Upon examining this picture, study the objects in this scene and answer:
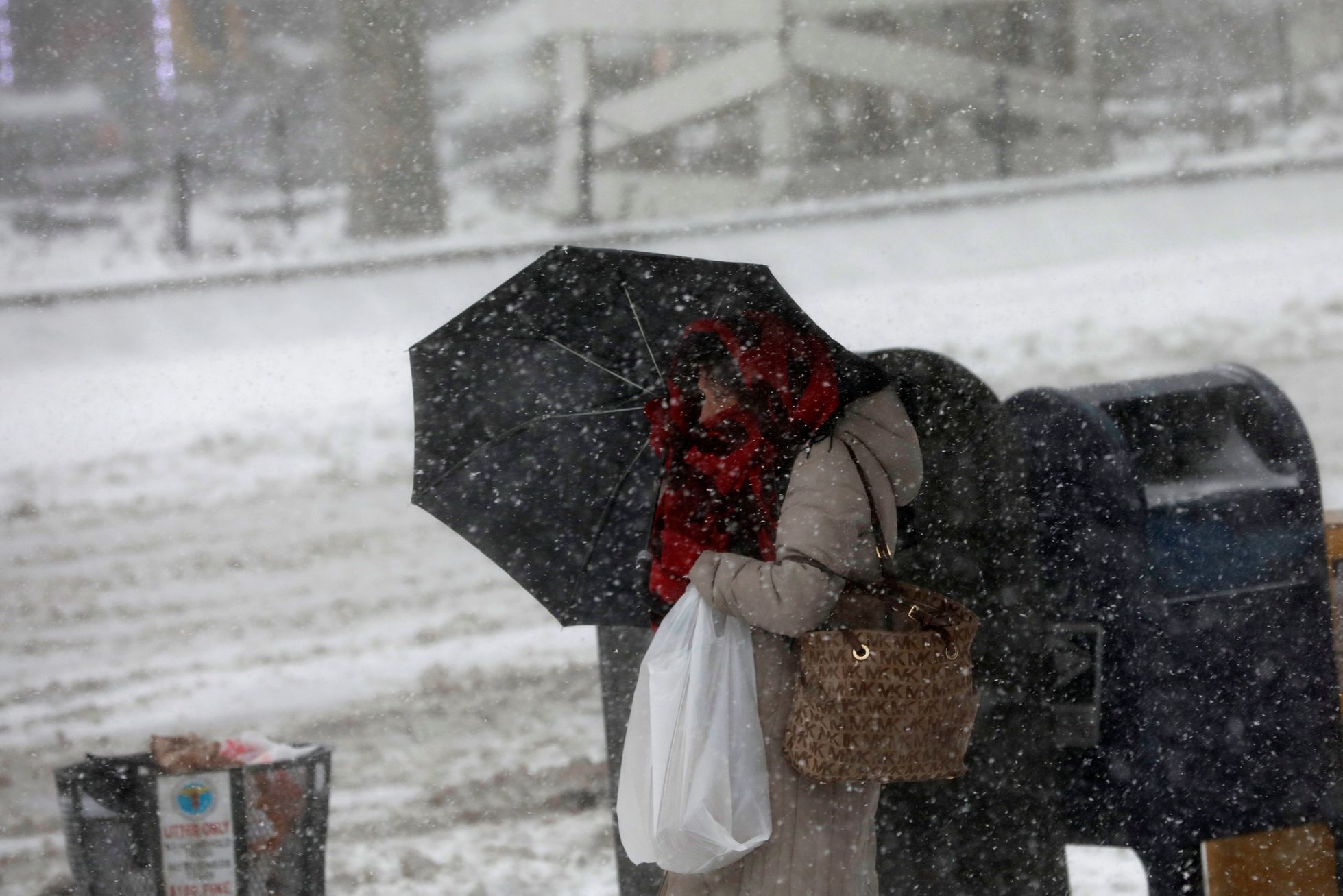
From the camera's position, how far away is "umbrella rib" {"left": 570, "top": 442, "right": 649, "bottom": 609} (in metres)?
Answer: 2.49

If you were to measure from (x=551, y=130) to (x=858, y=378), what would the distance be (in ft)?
34.8

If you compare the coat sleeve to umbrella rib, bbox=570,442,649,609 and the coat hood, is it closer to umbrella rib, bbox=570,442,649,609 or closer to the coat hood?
the coat hood

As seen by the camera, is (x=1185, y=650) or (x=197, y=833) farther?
(x=197, y=833)

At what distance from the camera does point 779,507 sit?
2.27 m

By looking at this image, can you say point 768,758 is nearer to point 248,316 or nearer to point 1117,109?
point 248,316

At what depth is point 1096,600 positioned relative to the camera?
2803 millimetres

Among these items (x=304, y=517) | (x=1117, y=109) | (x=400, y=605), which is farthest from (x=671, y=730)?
(x=1117, y=109)

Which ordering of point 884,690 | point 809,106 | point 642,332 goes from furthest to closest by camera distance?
point 809,106
point 642,332
point 884,690

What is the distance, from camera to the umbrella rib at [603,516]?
8.16ft

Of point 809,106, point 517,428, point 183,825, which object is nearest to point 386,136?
point 809,106

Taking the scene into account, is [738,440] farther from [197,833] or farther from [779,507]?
[197,833]

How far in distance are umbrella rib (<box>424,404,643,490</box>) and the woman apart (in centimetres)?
19

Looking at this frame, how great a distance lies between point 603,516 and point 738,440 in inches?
16.1

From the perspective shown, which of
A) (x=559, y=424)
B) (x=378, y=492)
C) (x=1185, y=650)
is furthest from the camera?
(x=378, y=492)
